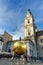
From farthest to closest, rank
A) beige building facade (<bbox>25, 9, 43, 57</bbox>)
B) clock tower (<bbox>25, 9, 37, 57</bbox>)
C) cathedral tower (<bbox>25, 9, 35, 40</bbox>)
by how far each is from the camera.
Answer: cathedral tower (<bbox>25, 9, 35, 40</bbox>), clock tower (<bbox>25, 9, 37, 57</bbox>), beige building facade (<bbox>25, 9, 43, 57</bbox>)

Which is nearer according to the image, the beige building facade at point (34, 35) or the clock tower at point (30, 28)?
the beige building facade at point (34, 35)

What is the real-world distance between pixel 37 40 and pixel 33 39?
1.64 metres

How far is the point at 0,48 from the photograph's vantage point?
136 feet

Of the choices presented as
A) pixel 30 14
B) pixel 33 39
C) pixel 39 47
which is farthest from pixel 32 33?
pixel 30 14

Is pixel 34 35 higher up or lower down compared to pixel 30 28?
lower down

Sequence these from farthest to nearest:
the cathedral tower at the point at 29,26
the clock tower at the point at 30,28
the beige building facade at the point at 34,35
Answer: the cathedral tower at the point at 29,26
the clock tower at the point at 30,28
the beige building facade at the point at 34,35

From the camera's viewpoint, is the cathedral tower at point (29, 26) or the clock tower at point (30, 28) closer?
the clock tower at point (30, 28)

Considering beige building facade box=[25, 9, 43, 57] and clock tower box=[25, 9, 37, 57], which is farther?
clock tower box=[25, 9, 37, 57]

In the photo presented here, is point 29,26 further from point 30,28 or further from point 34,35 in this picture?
point 34,35

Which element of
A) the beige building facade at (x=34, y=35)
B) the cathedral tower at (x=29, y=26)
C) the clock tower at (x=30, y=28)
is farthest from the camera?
the cathedral tower at (x=29, y=26)

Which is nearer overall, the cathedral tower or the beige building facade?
the beige building facade

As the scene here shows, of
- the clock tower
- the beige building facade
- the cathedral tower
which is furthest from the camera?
the cathedral tower

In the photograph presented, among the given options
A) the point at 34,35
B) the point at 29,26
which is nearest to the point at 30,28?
the point at 29,26

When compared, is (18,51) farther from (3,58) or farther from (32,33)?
(32,33)
